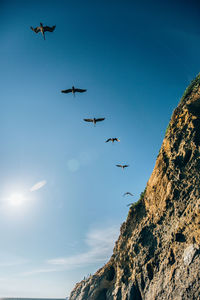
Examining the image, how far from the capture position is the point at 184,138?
1941cm

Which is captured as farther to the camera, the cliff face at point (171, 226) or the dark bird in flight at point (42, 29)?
the dark bird in flight at point (42, 29)

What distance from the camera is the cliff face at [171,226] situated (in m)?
15.1

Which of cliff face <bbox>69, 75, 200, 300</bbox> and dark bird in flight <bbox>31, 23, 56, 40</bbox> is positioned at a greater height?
dark bird in flight <bbox>31, 23, 56, 40</bbox>

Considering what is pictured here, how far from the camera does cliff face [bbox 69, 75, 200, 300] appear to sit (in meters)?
15.1

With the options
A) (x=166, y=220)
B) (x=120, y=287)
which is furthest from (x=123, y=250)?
(x=166, y=220)

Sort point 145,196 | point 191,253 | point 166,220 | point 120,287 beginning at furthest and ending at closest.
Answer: point 145,196
point 120,287
point 166,220
point 191,253

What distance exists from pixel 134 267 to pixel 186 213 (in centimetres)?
912

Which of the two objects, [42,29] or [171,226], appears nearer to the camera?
[171,226]

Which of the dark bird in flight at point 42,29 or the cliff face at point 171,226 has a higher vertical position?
the dark bird in flight at point 42,29

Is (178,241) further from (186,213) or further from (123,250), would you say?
(123,250)

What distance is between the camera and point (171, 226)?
18.0 m

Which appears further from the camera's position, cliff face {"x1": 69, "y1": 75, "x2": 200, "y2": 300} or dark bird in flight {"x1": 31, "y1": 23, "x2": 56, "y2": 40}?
dark bird in flight {"x1": 31, "y1": 23, "x2": 56, "y2": 40}

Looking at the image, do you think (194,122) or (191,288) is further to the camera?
(194,122)

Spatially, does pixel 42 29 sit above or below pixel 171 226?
above
